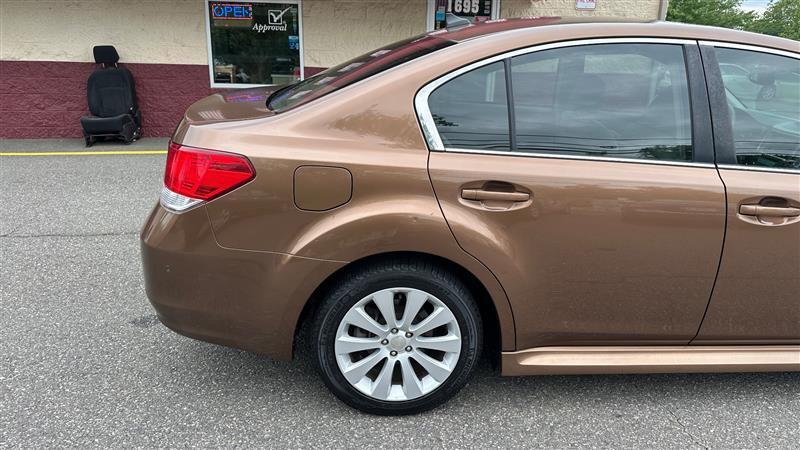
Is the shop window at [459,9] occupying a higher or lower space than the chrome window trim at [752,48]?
higher

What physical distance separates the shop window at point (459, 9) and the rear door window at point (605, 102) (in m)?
6.67

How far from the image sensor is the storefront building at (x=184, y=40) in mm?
8031

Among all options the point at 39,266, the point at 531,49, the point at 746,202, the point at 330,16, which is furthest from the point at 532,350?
the point at 330,16

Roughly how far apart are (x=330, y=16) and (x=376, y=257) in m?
6.99

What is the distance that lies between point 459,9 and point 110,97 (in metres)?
5.19

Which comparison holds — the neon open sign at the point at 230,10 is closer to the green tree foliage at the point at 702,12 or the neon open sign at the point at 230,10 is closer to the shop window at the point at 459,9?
the shop window at the point at 459,9

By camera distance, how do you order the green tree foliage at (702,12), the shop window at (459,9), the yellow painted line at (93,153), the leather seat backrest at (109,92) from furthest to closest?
the green tree foliage at (702,12) < the shop window at (459,9) < the leather seat backrest at (109,92) < the yellow painted line at (93,153)

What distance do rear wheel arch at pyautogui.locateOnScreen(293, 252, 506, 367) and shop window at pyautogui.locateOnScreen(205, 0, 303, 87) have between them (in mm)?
6717

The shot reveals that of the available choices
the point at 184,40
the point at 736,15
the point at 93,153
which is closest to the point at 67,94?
the point at 93,153

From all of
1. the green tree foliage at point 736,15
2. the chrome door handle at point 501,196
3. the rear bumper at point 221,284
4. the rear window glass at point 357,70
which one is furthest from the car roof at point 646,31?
the green tree foliage at point 736,15

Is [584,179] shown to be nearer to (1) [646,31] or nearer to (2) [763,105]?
(1) [646,31]

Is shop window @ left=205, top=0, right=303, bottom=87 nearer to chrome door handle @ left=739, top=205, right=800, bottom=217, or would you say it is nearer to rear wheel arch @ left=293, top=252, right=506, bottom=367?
rear wheel arch @ left=293, top=252, right=506, bottom=367

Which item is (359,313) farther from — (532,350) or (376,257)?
(532,350)

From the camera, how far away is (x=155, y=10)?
8141 mm
